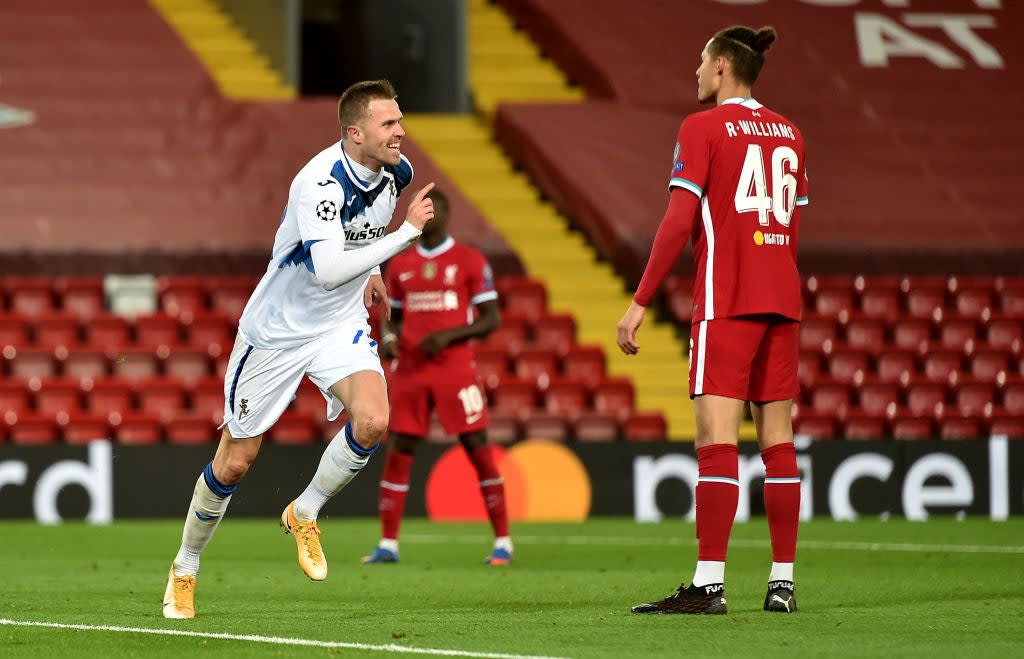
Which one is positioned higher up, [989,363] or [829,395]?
[989,363]

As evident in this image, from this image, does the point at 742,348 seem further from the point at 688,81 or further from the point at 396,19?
the point at 396,19

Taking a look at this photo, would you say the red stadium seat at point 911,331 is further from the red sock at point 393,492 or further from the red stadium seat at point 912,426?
the red sock at point 393,492

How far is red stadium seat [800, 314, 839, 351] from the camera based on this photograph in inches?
631

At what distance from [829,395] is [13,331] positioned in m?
7.24

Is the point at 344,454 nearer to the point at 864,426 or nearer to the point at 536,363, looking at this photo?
the point at 536,363

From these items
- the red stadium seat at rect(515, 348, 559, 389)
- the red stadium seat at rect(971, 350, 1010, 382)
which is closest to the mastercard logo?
the red stadium seat at rect(515, 348, 559, 389)

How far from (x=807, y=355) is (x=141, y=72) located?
7578mm

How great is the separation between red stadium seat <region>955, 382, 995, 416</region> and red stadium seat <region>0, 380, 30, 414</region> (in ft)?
26.9

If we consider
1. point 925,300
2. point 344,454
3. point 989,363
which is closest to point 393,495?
point 344,454

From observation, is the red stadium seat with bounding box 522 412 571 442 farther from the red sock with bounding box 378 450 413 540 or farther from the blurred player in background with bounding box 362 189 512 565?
the red sock with bounding box 378 450 413 540

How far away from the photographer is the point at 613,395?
15.1m

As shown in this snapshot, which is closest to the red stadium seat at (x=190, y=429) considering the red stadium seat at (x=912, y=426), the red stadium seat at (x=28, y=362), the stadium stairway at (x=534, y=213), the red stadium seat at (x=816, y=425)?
the red stadium seat at (x=28, y=362)

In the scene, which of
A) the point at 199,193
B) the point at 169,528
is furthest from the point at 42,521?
the point at 199,193

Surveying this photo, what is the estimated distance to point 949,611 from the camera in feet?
21.6
